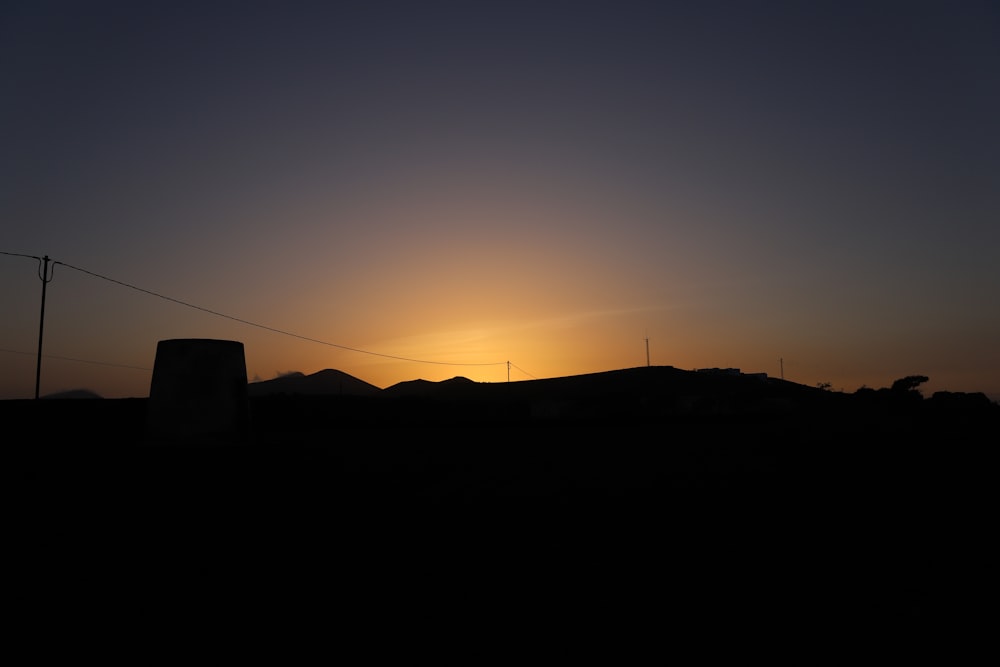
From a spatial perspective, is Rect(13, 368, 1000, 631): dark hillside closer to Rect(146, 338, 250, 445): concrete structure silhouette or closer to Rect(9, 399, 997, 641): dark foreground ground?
Rect(9, 399, 997, 641): dark foreground ground

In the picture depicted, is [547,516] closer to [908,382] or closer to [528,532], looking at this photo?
[528,532]

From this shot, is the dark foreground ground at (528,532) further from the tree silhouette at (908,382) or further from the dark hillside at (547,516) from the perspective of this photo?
the tree silhouette at (908,382)

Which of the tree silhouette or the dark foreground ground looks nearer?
the dark foreground ground

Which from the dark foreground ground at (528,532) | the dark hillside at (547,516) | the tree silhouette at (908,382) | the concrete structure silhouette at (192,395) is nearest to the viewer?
the dark foreground ground at (528,532)

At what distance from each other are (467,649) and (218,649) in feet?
6.01

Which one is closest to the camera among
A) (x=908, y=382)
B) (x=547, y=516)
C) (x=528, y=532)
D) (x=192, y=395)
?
(x=528, y=532)

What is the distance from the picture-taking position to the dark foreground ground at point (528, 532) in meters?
6.08

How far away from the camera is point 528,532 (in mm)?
8680

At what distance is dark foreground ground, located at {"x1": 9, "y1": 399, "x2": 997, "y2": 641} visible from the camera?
6.08 m

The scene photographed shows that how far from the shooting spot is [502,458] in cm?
1753

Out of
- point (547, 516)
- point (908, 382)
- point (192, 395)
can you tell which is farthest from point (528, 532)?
point (908, 382)

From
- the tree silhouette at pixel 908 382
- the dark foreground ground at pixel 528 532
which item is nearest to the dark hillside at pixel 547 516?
the dark foreground ground at pixel 528 532

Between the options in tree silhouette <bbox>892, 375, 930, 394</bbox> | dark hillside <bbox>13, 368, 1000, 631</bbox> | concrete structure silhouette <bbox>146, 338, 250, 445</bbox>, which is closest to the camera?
dark hillside <bbox>13, 368, 1000, 631</bbox>

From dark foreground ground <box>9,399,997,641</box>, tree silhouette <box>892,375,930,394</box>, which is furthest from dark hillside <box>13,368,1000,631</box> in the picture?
tree silhouette <box>892,375,930,394</box>
